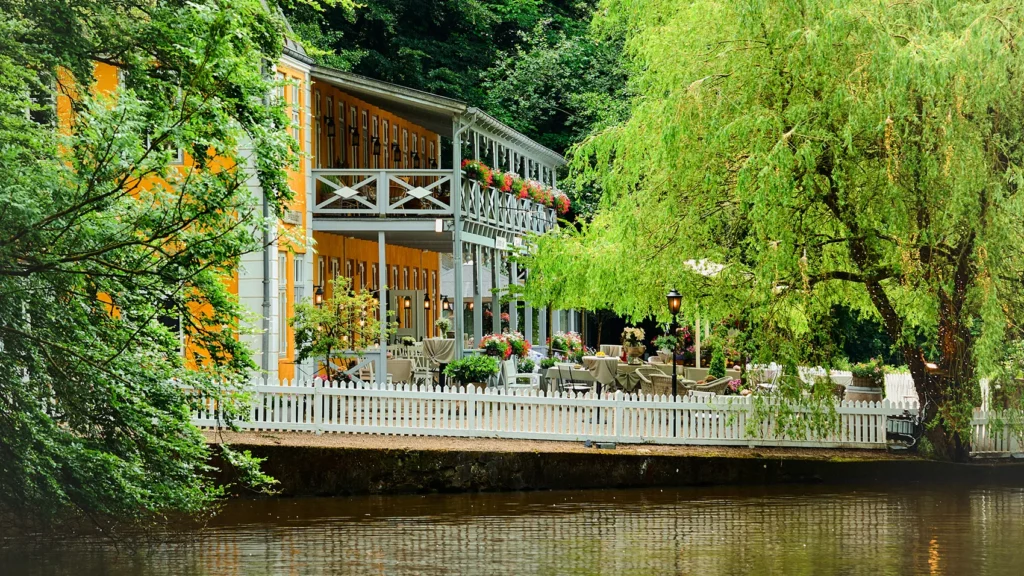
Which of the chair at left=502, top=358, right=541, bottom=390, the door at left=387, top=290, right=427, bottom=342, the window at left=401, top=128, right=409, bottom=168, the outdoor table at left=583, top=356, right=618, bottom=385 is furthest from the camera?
the door at left=387, top=290, right=427, bottom=342

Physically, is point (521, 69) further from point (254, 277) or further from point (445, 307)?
point (254, 277)

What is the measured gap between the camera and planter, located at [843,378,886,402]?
2120 cm

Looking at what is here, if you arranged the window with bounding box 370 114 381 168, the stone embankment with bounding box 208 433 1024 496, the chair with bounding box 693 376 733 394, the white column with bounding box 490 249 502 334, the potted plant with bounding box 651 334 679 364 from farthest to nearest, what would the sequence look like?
1. the window with bounding box 370 114 381 168
2. the white column with bounding box 490 249 502 334
3. the potted plant with bounding box 651 334 679 364
4. the chair with bounding box 693 376 733 394
5. the stone embankment with bounding box 208 433 1024 496

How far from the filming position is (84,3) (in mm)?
11562

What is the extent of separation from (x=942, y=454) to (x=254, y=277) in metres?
12.3

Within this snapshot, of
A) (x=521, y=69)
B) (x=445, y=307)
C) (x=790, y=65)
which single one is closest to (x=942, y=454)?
(x=790, y=65)

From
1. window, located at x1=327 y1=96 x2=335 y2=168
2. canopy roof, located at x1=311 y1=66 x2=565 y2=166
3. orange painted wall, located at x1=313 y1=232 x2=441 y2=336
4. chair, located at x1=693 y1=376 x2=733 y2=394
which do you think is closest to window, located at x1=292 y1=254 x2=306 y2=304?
orange painted wall, located at x1=313 y1=232 x2=441 y2=336

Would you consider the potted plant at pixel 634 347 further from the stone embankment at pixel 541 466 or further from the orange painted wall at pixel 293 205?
the stone embankment at pixel 541 466

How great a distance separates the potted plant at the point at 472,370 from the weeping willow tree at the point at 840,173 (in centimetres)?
349

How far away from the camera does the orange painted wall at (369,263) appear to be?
2947cm

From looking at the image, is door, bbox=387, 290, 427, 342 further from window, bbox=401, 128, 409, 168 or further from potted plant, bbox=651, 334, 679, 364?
potted plant, bbox=651, 334, 679, 364

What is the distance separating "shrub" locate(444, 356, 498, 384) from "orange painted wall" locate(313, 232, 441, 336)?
356 centimetres

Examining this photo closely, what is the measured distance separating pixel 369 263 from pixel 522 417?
15360 millimetres

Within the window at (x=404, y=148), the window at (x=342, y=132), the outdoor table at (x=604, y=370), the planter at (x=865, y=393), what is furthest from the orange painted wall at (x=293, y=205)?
the planter at (x=865, y=393)
